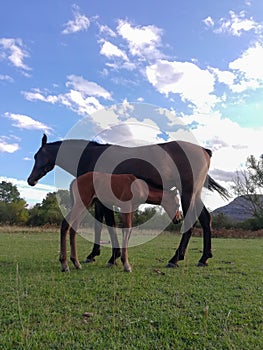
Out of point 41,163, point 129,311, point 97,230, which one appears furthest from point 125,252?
point 41,163

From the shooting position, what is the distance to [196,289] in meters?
3.68

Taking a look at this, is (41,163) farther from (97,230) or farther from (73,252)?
(73,252)

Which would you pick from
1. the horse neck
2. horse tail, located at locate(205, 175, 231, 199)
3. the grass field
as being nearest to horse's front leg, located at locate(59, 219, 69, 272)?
the grass field

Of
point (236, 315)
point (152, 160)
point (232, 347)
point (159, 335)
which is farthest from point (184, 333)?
point (152, 160)

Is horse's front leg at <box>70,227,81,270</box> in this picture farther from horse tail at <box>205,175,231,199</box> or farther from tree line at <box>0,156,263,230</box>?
tree line at <box>0,156,263,230</box>

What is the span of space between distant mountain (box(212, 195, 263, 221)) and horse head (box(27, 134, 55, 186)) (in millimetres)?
27336

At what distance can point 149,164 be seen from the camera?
21.4 ft

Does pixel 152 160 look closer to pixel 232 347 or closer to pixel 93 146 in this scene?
pixel 93 146

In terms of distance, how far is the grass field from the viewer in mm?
2187

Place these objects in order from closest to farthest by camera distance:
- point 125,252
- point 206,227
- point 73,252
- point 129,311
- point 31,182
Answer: point 129,311
point 125,252
point 73,252
point 206,227
point 31,182

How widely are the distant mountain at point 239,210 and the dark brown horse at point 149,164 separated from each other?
26.4 metres

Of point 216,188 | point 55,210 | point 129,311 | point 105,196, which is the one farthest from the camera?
point 55,210

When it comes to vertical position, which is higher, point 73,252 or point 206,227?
point 206,227

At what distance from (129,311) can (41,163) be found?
450 centimetres
